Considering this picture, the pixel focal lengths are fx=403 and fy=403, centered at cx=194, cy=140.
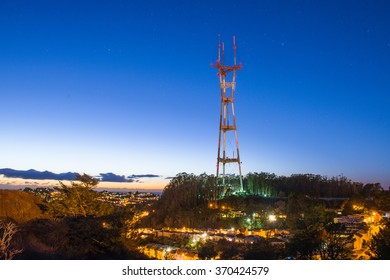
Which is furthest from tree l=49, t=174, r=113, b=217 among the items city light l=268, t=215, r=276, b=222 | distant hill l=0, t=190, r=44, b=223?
city light l=268, t=215, r=276, b=222

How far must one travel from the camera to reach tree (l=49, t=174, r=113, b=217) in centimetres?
Answer: 1363

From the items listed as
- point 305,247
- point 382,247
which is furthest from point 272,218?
point 382,247

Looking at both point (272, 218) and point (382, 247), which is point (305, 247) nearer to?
point (382, 247)

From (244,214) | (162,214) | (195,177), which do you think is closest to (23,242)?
(244,214)

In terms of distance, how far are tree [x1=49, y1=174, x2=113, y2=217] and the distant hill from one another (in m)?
0.86

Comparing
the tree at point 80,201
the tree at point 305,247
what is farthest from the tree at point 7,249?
the tree at point 305,247

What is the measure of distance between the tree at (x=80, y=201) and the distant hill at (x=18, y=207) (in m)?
0.86

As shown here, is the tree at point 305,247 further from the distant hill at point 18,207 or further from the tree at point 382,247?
the distant hill at point 18,207

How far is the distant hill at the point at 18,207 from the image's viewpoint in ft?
37.8

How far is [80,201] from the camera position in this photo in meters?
13.9

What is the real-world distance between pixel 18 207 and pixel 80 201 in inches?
92.7

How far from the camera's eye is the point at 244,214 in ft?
114

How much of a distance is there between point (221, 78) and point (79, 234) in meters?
30.5
